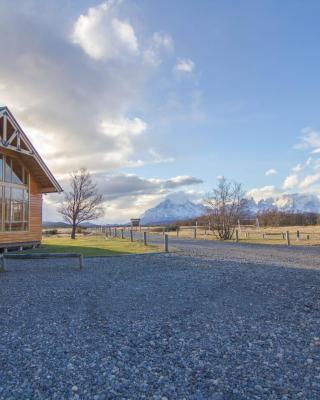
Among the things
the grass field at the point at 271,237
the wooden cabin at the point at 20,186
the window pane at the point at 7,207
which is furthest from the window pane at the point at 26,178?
the grass field at the point at 271,237

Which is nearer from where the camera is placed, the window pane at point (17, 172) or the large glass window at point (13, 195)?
the large glass window at point (13, 195)

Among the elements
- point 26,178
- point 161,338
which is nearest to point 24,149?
point 26,178

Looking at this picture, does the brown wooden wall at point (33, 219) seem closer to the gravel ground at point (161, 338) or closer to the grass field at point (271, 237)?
the gravel ground at point (161, 338)

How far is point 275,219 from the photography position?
227ft

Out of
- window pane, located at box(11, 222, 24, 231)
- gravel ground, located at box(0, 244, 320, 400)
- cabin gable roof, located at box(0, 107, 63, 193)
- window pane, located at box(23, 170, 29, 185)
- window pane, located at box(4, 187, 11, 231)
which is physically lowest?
gravel ground, located at box(0, 244, 320, 400)

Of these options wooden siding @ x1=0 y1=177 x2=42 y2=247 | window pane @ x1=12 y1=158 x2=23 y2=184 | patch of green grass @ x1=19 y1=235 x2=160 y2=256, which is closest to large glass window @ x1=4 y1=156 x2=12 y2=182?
window pane @ x1=12 y1=158 x2=23 y2=184

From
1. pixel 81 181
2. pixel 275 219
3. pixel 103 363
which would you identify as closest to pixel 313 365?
pixel 103 363

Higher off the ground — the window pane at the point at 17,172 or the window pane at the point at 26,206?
the window pane at the point at 17,172

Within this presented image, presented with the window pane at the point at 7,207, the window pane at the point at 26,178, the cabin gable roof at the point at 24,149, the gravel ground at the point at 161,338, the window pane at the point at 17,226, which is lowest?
the gravel ground at the point at 161,338

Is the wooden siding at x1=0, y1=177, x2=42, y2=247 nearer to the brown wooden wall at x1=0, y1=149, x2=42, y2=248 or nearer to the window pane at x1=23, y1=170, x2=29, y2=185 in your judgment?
the brown wooden wall at x1=0, y1=149, x2=42, y2=248

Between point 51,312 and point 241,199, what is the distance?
25433 millimetres

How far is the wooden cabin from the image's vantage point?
16.9 m

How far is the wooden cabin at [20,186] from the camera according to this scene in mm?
16891

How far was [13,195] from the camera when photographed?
18094 mm
